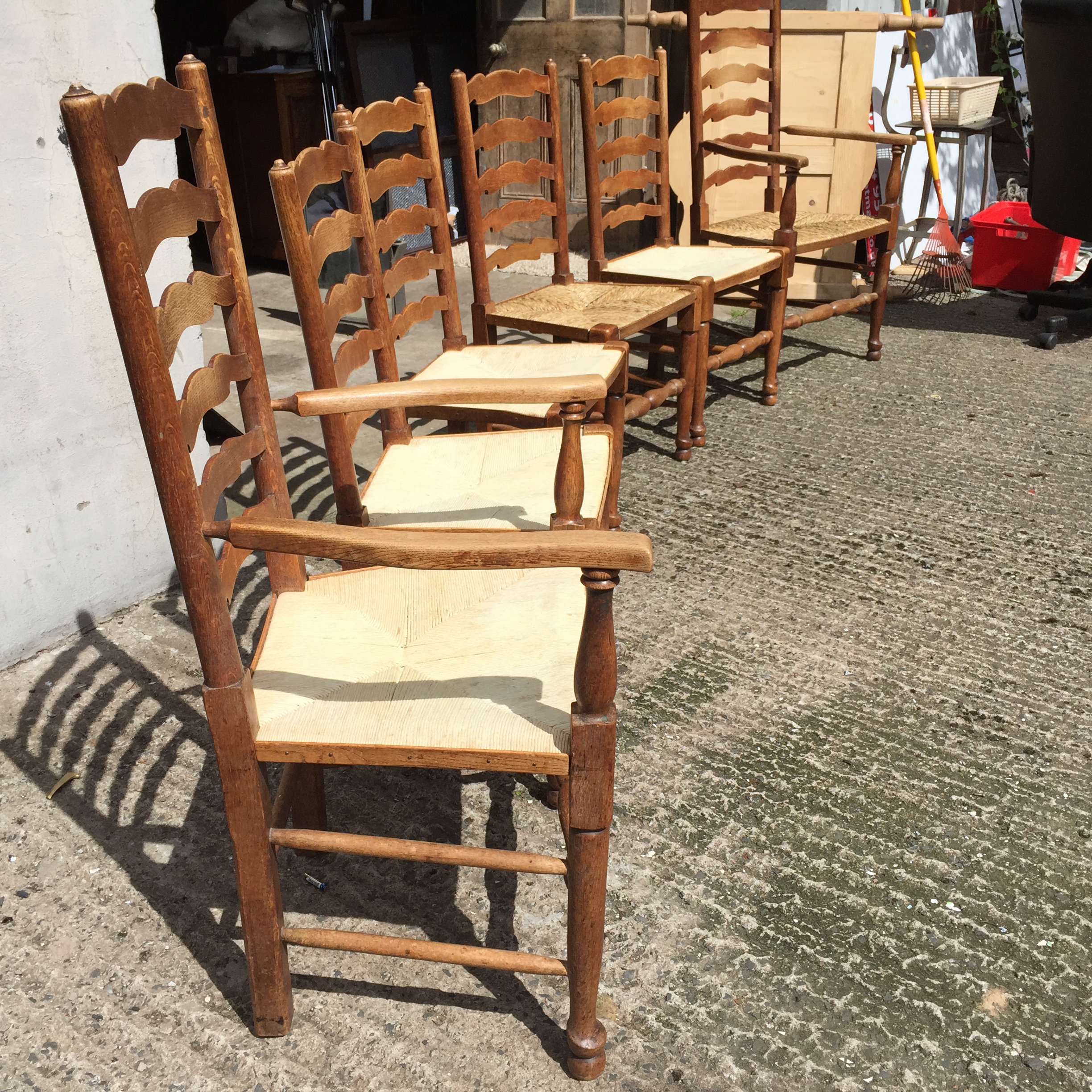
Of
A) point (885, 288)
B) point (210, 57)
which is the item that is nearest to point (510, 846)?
point (885, 288)

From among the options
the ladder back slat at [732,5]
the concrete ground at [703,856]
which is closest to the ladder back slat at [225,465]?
the concrete ground at [703,856]

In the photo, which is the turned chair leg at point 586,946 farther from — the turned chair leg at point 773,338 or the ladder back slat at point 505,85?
the turned chair leg at point 773,338

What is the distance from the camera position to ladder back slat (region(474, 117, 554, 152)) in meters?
2.80

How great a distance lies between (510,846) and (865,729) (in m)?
0.79

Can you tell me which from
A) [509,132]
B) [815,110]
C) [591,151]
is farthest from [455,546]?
[815,110]

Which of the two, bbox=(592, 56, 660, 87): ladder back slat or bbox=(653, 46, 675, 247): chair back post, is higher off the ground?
bbox=(592, 56, 660, 87): ladder back slat

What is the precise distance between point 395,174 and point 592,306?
0.94 metres

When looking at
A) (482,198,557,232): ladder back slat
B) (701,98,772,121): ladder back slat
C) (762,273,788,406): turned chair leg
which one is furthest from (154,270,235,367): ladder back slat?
(701,98,772,121): ladder back slat

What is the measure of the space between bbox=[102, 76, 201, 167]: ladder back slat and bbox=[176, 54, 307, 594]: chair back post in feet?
0.08

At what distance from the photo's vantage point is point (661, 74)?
11.6 feet

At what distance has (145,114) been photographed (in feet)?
4.33

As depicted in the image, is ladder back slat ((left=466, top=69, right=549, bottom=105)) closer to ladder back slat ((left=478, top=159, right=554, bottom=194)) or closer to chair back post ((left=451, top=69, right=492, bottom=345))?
chair back post ((left=451, top=69, right=492, bottom=345))

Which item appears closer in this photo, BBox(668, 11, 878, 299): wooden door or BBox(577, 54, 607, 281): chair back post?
BBox(577, 54, 607, 281): chair back post

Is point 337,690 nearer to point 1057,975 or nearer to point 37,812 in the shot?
point 37,812
